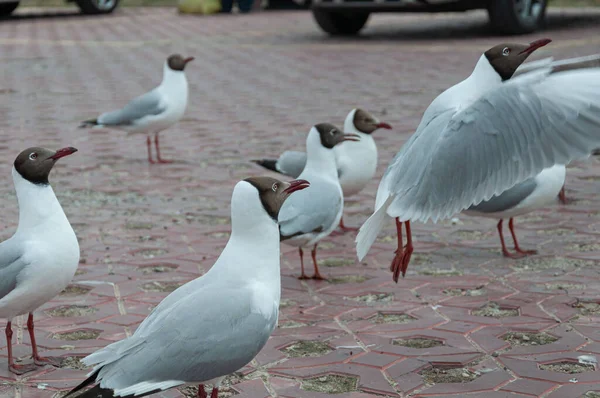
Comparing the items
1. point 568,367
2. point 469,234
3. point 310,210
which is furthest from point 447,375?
point 469,234

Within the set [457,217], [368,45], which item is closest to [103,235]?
[457,217]

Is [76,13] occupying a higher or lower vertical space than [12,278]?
lower

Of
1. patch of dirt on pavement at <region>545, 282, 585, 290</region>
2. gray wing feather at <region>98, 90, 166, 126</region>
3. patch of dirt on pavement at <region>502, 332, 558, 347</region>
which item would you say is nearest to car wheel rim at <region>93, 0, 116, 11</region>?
gray wing feather at <region>98, 90, 166, 126</region>

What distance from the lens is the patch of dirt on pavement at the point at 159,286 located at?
4.91 metres

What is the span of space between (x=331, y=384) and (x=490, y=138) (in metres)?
1.21

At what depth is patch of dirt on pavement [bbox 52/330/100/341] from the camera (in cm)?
428

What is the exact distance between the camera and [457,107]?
13.6ft

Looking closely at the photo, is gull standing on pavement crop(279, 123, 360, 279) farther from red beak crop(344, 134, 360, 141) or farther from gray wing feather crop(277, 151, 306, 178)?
gray wing feather crop(277, 151, 306, 178)

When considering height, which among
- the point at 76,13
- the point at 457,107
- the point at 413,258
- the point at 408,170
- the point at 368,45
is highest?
the point at 457,107

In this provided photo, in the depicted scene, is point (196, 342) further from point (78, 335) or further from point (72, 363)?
point (78, 335)

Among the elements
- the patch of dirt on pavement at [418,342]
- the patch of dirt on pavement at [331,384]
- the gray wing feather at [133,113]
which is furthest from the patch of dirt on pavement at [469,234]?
the gray wing feather at [133,113]

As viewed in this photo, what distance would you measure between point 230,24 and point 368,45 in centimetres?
496

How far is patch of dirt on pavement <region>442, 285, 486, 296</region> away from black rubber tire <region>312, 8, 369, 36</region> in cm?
1151

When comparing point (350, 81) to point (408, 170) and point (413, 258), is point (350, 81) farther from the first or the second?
point (408, 170)
